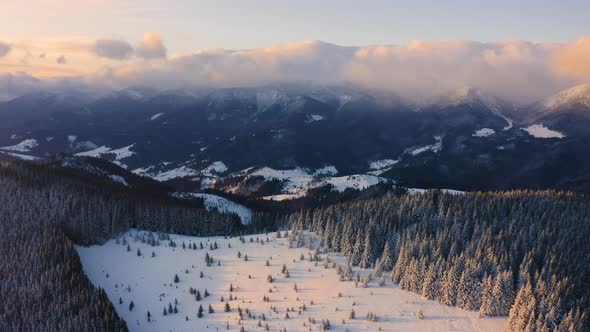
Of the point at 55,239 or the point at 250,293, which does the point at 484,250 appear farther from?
the point at 55,239

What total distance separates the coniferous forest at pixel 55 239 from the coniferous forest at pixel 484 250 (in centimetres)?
4965

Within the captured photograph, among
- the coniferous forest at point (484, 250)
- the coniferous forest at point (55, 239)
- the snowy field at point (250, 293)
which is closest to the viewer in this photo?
the coniferous forest at point (484, 250)

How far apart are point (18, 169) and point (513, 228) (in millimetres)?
189238

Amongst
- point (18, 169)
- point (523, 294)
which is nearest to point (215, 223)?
point (18, 169)

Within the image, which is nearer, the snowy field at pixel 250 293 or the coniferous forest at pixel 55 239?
the snowy field at pixel 250 293

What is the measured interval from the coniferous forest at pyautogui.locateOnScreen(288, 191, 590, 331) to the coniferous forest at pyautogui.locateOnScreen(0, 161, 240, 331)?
163ft

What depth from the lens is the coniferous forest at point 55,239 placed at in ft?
221

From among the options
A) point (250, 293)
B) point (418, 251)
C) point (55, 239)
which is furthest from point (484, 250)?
point (55, 239)

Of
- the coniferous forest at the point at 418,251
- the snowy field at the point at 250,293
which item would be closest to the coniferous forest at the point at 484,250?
the coniferous forest at the point at 418,251

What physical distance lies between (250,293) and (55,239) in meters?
50.9

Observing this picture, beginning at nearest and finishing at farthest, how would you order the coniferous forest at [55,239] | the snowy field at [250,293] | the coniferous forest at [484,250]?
the coniferous forest at [484,250], the snowy field at [250,293], the coniferous forest at [55,239]

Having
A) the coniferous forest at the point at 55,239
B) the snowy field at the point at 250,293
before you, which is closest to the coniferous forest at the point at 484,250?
the snowy field at the point at 250,293

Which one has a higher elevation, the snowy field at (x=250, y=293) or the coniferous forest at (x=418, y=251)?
the coniferous forest at (x=418, y=251)

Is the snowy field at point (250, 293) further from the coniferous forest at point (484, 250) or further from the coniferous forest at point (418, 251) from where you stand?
the coniferous forest at point (418, 251)
